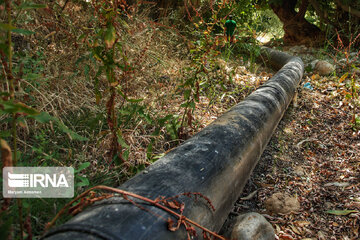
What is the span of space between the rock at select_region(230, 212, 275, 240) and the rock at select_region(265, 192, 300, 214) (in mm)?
350

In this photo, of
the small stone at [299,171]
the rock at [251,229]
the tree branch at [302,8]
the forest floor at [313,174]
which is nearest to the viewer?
the rock at [251,229]

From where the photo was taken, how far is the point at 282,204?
68.4 inches

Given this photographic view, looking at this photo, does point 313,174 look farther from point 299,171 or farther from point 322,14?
point 322,14

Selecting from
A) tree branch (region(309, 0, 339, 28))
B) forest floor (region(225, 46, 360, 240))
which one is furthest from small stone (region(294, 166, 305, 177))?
tree branch (region(309, 0, 339, 28))

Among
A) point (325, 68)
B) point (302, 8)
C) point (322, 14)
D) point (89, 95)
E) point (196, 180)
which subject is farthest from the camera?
point (302, 8)

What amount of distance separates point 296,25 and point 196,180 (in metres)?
7.00

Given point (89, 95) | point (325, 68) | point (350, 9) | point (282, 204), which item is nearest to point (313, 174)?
point (282, 204)

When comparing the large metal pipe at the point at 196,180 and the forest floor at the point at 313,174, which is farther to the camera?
the forest floor at the point at 313,174

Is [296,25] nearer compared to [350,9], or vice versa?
[350,9]

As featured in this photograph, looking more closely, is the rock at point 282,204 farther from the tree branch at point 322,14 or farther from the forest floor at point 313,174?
the tree branch at point 322,14

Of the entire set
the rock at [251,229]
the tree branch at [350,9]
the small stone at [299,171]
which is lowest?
the small stone at [299,171]

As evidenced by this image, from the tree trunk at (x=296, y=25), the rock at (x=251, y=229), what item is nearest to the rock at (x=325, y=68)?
the tree trunk at (x=296, y=25)

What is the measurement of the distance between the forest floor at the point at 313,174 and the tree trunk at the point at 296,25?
419cm

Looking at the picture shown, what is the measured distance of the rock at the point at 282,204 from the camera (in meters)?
1.72
